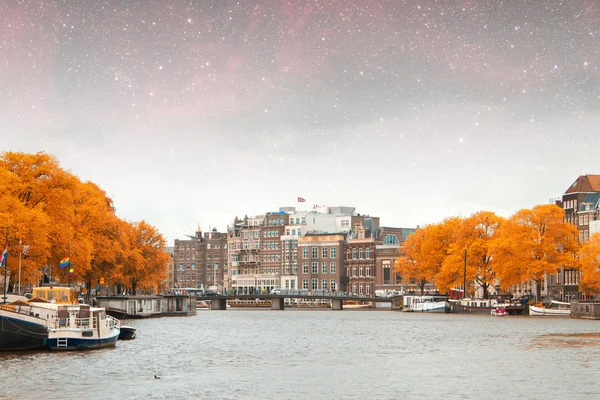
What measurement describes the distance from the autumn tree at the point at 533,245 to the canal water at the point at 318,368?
44.0 metres

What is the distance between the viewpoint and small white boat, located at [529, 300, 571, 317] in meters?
134

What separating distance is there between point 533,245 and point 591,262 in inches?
328

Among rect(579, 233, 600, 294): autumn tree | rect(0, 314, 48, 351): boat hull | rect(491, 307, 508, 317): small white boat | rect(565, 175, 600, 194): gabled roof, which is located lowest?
rect(491, 307, 508, 317): small white boat

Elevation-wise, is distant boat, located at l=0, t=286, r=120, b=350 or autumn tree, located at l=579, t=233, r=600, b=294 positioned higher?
autumn tree, located at l=579, t=233, r=600, b=294

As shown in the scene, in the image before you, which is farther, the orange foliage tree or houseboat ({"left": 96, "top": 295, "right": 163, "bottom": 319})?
houseboat ({"left": 96, "top": 295, "right": 163, "bottom": 319})

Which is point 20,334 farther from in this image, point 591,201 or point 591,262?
point 591,201

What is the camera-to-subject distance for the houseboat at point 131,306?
405ft

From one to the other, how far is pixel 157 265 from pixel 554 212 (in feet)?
182

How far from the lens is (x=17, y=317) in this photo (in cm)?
6206

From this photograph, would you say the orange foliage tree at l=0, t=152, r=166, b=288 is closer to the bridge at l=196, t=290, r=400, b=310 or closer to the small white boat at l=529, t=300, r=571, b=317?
the small white boat at l=529, t=300, r=571, b=317

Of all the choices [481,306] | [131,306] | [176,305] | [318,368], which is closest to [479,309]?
[481,306]

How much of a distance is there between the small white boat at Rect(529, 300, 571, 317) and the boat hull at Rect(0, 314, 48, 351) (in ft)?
282

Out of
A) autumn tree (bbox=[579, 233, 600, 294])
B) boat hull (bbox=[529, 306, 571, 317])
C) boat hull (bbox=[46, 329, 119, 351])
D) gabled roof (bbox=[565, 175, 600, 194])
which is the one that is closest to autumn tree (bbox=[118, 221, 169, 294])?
boat hull (bbox=[529, 306, 571, 317])

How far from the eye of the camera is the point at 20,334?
205 ft
